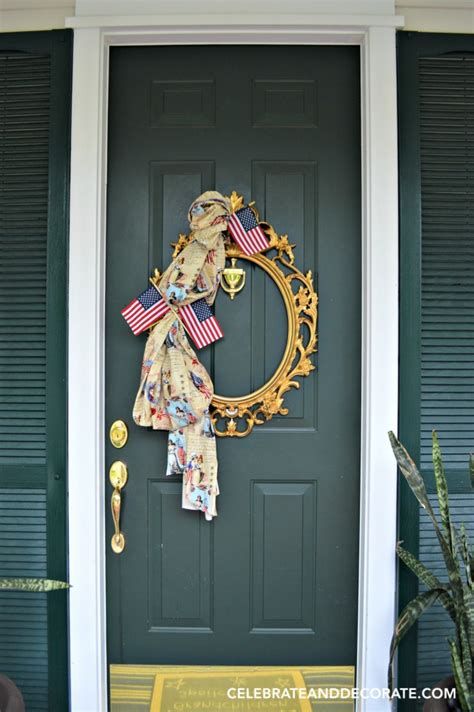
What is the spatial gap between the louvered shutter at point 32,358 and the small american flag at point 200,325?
1.42ft

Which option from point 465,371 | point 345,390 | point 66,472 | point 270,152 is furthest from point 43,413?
point 465,371

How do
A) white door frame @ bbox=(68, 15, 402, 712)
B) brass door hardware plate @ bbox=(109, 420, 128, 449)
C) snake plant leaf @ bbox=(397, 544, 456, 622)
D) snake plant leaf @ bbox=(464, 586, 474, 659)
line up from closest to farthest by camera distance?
snake plant leaf @ bbox=(464, 586, 474, 659), snake plant leaf @ bbox=(397, 544, 456, 622), white door frame @ bbox=(68, 15, 402, 712), brass door hardware plate @ bbox=(109, 420, 128, 449)

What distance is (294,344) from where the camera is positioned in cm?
196

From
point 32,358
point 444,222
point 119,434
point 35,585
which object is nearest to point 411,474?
point 444,222

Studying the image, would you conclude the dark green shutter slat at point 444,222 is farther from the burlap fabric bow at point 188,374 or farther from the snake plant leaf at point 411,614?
the burlap fabric bow at point 188,374

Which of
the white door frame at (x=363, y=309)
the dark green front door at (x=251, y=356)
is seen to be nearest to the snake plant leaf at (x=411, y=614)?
the white door frame at (x=363, y=309)

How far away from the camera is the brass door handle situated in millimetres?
1969

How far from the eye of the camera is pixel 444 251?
1924 mm

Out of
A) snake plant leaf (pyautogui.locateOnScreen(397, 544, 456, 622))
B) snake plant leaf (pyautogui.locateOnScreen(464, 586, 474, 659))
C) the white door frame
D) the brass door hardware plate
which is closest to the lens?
snake plant leaf (pyautogui.locateOnScreen(464, 586, 474, 659))

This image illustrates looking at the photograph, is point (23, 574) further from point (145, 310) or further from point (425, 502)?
point (425, 502)

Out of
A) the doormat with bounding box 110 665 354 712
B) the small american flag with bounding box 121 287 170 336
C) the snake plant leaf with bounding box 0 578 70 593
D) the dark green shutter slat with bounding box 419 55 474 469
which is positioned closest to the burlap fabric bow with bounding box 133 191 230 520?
the small american flag with bounding box 121 287 170 336

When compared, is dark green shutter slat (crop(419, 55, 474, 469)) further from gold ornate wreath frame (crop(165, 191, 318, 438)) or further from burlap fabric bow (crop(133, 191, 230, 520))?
burlap fabric bow (crop(133, 191, 230, 520))

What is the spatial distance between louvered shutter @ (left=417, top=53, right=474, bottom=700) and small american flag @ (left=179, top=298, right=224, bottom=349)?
731mm

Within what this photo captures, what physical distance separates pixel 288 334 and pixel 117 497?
85cm
